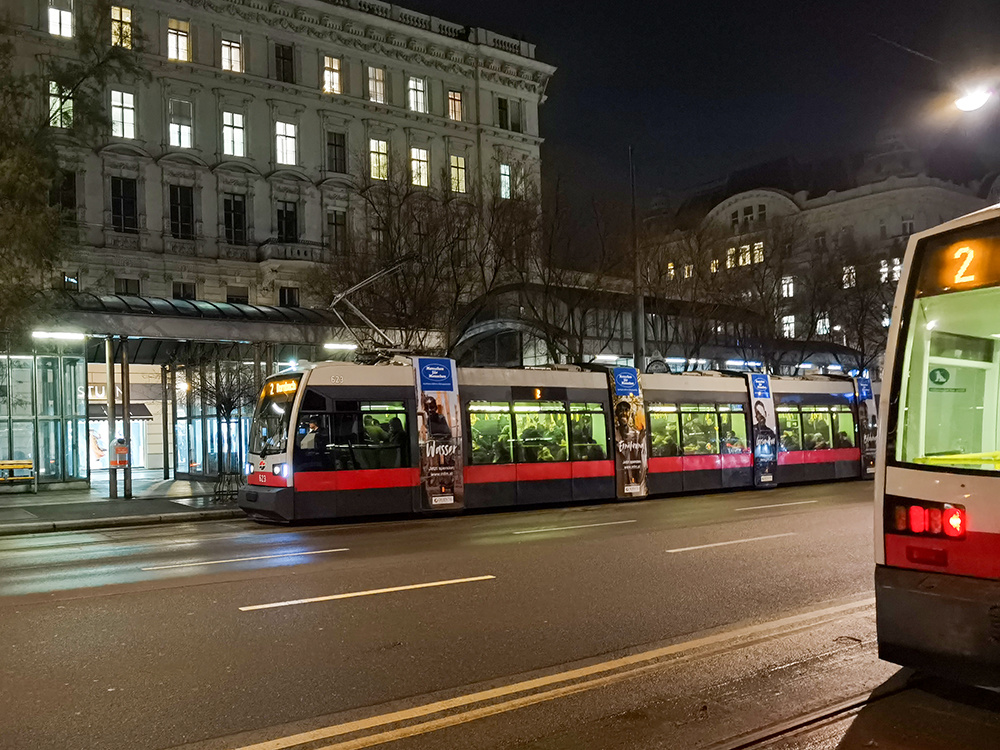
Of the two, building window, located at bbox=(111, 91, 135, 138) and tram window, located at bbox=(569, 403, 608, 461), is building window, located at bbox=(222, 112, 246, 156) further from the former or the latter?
tram window, located at bbox=(569, 403, 608, 461)

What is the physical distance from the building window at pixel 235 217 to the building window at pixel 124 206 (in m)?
3.88

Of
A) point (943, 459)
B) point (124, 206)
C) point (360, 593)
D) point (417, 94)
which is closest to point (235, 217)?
point (124, 206)

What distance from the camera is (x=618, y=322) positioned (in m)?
33.8

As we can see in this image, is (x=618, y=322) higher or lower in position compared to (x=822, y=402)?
higher

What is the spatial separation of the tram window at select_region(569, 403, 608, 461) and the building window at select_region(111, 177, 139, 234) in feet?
85.5

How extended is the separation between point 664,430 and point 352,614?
597 inches

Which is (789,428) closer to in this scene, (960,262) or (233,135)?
(960,262)

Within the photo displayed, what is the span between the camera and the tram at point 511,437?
55.4ft

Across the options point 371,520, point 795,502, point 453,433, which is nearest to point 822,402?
point 795,502

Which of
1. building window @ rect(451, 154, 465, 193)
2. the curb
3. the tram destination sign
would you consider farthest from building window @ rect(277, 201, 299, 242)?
the tram destination sign

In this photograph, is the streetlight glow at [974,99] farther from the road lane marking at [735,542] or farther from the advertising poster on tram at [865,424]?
the advertising poster on tram at [865,424]

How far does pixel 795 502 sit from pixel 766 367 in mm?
15888

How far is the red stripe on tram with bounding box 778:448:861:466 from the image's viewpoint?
25.0m

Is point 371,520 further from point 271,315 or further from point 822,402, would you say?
point 822,402
